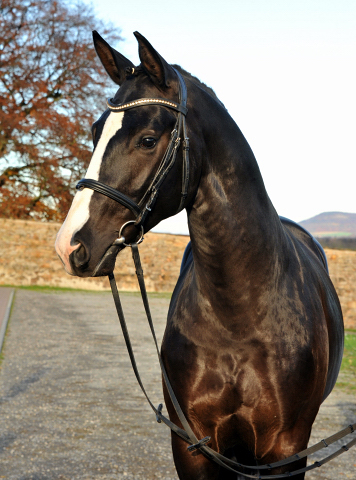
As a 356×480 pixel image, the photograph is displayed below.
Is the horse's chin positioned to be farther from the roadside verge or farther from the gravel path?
the roadside verge

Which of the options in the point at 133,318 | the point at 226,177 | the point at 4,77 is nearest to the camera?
the point at 226,177

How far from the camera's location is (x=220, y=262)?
227cm

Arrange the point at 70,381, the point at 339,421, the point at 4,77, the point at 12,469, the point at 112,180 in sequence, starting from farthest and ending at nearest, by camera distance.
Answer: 1. the point at 4,77
2. the point at 70,381
3. the point at 339,421
4. the point at 12,469
5. the point at 112,180

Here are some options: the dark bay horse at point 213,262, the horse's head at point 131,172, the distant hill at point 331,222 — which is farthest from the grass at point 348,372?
the distant hill at point 331,222

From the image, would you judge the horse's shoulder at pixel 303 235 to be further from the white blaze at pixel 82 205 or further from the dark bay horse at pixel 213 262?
the white blaze at pixel 82 205

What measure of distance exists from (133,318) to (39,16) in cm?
1603

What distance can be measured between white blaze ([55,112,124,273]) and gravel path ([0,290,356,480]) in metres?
2.99

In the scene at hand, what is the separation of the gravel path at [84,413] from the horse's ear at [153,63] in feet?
11.0

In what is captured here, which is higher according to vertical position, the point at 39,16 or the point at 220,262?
the point at 39,16

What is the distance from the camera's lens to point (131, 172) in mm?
1998

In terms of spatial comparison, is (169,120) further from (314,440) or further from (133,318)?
(133,318)

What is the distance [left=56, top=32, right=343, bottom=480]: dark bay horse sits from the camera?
6.61 feet

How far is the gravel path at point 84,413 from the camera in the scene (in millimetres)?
4473

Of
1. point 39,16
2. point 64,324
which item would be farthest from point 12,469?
point 39,16
